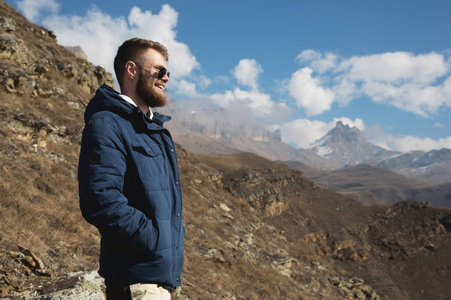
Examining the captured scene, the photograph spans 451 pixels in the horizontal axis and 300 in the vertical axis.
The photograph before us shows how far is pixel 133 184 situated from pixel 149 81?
3.37 feet

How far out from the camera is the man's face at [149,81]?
2.64 m

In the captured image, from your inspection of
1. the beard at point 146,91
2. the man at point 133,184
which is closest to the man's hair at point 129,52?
the man at point 133,184

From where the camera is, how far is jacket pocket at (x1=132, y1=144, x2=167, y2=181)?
227 centimetres

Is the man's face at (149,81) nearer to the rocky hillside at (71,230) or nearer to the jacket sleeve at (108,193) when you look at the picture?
the jacket sleeve at (108,193)

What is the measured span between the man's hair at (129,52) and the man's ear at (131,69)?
5 centimetres

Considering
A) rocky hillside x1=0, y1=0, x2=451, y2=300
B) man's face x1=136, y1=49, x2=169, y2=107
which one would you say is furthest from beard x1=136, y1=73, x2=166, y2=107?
rocky hillside x1=0, y1=0, x2=451, y2=300

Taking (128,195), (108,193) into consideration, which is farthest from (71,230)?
(108,193)

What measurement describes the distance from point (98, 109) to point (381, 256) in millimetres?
62652

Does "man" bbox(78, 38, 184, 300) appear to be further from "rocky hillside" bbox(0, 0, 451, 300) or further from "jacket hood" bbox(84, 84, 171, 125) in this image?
"rocky hillside" bbox(0, 0, 451, 300)

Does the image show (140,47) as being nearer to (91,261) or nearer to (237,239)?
(91,261)

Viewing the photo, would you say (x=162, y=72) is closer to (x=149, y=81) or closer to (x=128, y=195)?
(x=149, y=81)

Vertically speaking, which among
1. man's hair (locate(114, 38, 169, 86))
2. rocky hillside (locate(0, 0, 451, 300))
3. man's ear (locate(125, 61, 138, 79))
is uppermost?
man's hair (locate(114, 38, 169, 86))

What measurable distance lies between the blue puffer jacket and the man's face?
26 cm

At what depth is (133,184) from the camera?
2.25m
